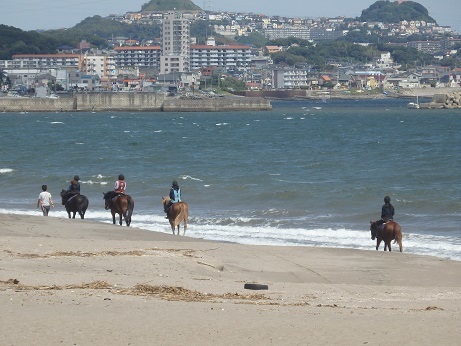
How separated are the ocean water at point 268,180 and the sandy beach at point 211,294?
4.54m

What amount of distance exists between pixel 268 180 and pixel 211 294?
25381 millimetres

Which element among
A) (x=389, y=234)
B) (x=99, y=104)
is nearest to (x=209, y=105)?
(x=99, y=104)

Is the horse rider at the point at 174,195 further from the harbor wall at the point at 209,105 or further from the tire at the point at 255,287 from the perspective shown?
the harbor wall at the point at 209,105

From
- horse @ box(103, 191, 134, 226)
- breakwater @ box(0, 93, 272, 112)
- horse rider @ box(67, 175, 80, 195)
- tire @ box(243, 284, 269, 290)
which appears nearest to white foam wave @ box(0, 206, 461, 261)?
horse @ box(103, 191, 134, 226)

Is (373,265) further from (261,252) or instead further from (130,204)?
(130,204)

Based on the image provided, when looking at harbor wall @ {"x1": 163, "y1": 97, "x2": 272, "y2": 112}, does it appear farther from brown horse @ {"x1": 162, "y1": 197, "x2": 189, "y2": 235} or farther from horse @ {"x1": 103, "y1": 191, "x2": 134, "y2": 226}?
brown horse @ {"x1": 162, "y1": 197, "x2": 189, "y2": 235}

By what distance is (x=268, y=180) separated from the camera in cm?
3784

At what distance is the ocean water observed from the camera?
82.4 ft

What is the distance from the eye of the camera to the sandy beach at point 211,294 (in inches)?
383

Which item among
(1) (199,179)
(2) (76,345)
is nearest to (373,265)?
(2) (76,345)

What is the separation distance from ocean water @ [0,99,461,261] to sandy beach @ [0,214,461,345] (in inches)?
179

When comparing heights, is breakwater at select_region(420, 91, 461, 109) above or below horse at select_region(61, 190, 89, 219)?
below

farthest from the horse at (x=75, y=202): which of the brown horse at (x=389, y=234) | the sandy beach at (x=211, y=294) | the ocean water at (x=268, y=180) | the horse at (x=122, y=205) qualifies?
the brown horse at (x=389, y=234)

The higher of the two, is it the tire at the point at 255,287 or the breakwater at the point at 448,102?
the tire at the point at 255,287
